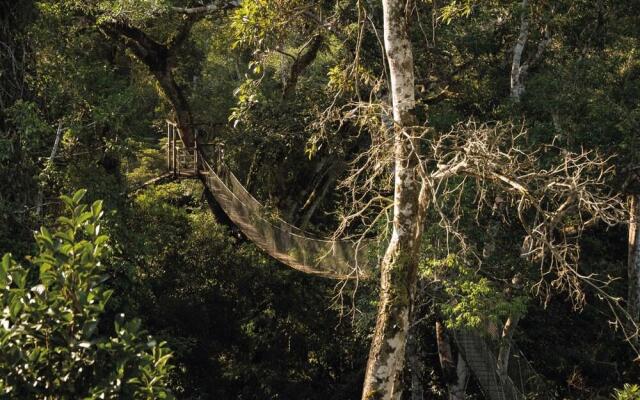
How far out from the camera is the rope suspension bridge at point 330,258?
644cm

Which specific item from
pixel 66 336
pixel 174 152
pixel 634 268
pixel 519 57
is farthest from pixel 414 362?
pixel 66 336

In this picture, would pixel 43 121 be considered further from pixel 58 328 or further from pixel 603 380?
pixel 603 380

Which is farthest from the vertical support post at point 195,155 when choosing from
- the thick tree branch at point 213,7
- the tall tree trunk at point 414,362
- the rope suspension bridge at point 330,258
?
the tall tree trunk at point 414,362

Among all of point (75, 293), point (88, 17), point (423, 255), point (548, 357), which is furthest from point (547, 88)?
point (75, 293)

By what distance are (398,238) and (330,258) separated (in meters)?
2.36

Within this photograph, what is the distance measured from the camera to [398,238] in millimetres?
4137

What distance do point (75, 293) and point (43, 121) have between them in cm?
429

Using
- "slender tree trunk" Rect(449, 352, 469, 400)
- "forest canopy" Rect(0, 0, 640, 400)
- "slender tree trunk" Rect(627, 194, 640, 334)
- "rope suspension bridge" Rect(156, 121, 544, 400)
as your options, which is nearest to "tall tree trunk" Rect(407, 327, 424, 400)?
"forest canopy" Rect(0, 0, 640, 400)

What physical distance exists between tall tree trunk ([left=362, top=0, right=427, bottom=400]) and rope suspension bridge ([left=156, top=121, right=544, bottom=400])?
1.57m

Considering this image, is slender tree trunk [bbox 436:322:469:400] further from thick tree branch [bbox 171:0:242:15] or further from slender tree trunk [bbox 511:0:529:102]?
thick tree branch [bbox 171:0:242:15]

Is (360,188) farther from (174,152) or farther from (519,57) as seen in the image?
(174,152)

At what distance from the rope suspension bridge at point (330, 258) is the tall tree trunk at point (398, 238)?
157cm

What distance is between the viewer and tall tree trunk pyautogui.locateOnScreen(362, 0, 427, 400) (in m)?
4.09

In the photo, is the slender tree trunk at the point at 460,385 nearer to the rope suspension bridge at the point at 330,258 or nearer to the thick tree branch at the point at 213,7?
the rope suspension bridge at the point at 330,258
